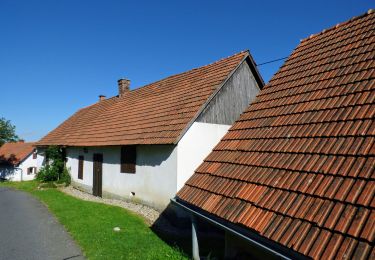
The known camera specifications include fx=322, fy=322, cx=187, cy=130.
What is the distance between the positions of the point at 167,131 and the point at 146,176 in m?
2.49

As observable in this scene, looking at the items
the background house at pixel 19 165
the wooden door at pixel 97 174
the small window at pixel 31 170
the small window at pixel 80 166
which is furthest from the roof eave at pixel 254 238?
the small window at pixel 31 170

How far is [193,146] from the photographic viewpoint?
12.7 meters

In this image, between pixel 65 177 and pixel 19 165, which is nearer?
pixel 65 177

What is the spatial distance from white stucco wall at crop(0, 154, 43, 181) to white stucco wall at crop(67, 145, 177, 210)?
32.4m

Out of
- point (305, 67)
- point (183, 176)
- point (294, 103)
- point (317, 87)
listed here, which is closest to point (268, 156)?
point (294, 103)

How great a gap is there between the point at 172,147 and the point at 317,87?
6.97 metres

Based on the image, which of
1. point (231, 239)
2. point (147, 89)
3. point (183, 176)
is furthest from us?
point (147, 89)

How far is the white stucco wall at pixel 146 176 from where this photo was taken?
1250 centimetres

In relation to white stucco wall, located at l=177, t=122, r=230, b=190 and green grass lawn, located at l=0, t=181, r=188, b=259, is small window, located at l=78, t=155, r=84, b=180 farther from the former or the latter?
white stucco wall, located at l=177, t=122, r=230, b=190

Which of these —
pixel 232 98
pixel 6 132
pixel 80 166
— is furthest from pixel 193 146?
pixel 6 132

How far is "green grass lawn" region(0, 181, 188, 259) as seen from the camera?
8.36 metres

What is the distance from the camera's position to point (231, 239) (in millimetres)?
6969

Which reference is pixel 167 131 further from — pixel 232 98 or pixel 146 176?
pixel 232 98

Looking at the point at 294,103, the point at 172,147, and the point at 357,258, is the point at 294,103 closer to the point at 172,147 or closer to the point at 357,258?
the point at 357,258
